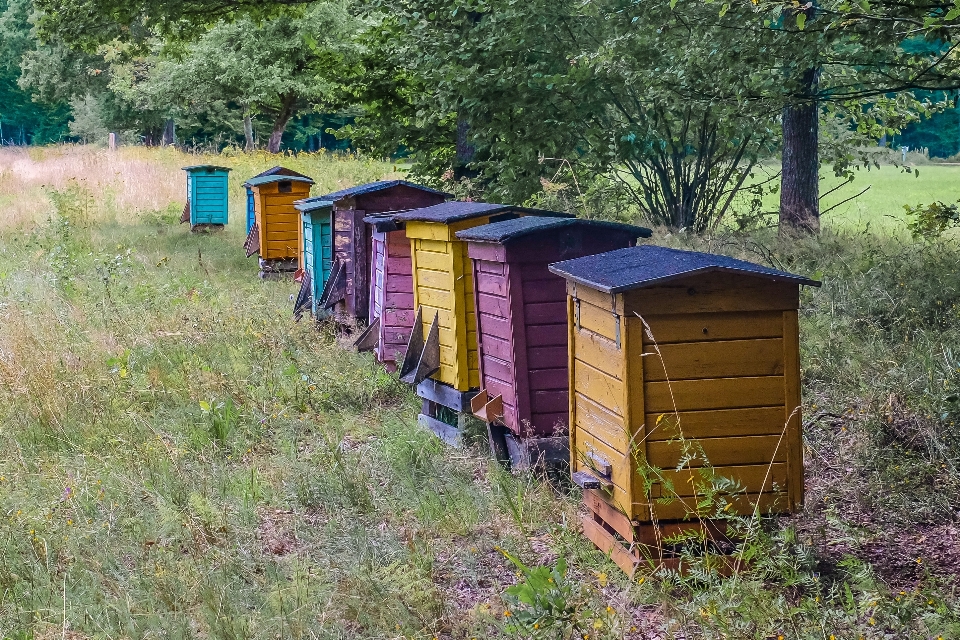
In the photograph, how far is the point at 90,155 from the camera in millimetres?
30922

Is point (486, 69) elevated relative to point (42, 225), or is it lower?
elevated

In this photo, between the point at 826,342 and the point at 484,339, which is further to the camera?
the point at 826,342

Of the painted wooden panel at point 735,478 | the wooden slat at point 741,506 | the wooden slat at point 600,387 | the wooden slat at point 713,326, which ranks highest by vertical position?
the wooden slat at point 713,326

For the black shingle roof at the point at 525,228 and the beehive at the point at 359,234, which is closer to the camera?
the black shingle roof at the point at 525,228

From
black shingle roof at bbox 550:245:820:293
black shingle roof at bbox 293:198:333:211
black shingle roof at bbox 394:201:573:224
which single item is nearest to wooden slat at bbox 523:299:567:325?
black shingle roof at bbox 550:245:820:293

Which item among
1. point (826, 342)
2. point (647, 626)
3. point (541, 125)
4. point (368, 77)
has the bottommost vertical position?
point (647, 626)

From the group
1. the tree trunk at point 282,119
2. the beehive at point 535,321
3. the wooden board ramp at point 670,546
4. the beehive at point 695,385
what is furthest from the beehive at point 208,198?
the tree trunk at point 282,119

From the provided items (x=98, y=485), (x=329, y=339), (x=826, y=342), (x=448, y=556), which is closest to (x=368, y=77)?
(x=329, y=339)

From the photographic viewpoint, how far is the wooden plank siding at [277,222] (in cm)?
1459

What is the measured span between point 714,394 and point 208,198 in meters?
16.9

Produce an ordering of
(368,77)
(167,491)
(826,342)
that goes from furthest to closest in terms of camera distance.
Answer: (368,77) → (826,342) → (167,491)

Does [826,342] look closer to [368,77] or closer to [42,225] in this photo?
[368,77]

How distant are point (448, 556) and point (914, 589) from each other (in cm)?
205

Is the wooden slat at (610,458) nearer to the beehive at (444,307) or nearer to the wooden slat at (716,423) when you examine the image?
the wooden slat at (716,423)
